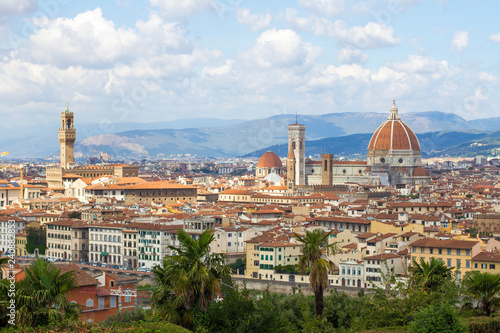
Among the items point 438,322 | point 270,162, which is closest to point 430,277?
point 438,322

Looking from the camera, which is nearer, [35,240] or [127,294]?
[127,294]

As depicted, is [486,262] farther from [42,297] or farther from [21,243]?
[21,243]

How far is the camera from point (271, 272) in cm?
4372

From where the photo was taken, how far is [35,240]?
5656cm

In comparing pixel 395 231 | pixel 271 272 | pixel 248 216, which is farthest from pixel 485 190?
pixel 271 272

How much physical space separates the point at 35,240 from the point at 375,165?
232ft

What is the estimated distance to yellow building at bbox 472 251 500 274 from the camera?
3603 cm

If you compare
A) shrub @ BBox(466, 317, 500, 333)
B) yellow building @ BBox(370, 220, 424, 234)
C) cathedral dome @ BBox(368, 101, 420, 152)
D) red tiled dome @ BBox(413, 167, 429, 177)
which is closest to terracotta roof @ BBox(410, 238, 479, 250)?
yellow building @ BBox(370, 220, 424, 234)

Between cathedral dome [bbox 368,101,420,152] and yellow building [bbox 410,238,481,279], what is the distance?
85337 millimetres

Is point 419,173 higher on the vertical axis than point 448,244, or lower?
higher

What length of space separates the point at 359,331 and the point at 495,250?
2434 cm

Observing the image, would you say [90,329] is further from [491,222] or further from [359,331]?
[491,222]

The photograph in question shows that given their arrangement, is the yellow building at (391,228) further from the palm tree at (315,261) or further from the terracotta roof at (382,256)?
the palm tree at (315,261)

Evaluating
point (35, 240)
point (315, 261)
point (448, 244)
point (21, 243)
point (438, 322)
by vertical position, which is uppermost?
point (315, 261)
